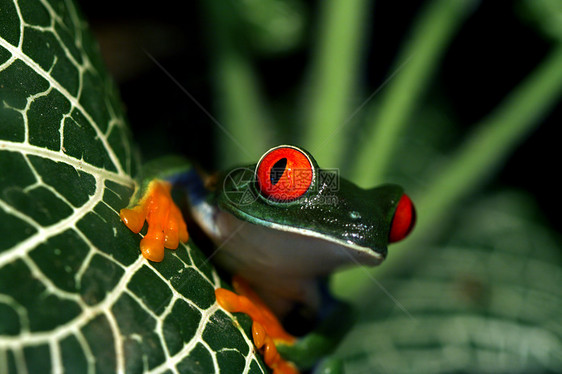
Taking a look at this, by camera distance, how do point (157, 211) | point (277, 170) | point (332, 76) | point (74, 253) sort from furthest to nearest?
point (332, 76) → point (157, 211) → point (277, 170) → point (74, 253)

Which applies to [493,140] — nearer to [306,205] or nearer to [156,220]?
[306,205]

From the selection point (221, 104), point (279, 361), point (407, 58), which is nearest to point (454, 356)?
point (279, 361)

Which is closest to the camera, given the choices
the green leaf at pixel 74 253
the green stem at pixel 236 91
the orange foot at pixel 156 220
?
the green leaf at pixel 74 253

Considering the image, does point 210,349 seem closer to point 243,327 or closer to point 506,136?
point 243,327

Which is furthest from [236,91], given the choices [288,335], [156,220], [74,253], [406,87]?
[74,253]

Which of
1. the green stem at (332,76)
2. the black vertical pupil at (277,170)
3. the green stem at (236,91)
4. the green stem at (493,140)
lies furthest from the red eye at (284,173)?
the green stem at (493,140)

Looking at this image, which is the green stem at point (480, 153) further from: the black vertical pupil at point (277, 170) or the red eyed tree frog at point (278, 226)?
the black vertical pupil at point (277, 170)
